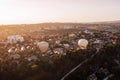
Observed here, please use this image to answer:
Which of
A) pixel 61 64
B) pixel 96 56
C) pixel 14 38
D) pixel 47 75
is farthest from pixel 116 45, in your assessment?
pixel 14 38

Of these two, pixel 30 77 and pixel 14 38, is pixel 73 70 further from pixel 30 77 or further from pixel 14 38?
pixel 14 38

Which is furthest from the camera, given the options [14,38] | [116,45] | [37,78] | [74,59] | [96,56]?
[14,38]

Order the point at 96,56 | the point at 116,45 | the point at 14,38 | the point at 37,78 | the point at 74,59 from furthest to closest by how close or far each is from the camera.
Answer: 1. the point at 14,38
2. the point at 116,45
3. the point at 96,56
4. the point at 74,59
5. the point at 37,78

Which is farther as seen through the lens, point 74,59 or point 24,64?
point 74,59

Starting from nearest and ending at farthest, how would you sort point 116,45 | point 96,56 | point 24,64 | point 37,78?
point 37,78
point 24,64
point 96,56
point 116,45

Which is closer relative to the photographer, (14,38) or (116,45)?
(116,45)

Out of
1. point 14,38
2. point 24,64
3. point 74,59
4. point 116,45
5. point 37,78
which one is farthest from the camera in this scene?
point 14,38

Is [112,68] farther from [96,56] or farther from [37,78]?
[37,78]

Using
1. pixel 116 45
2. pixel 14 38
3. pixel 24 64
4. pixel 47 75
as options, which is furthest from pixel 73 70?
pixel 14 38
